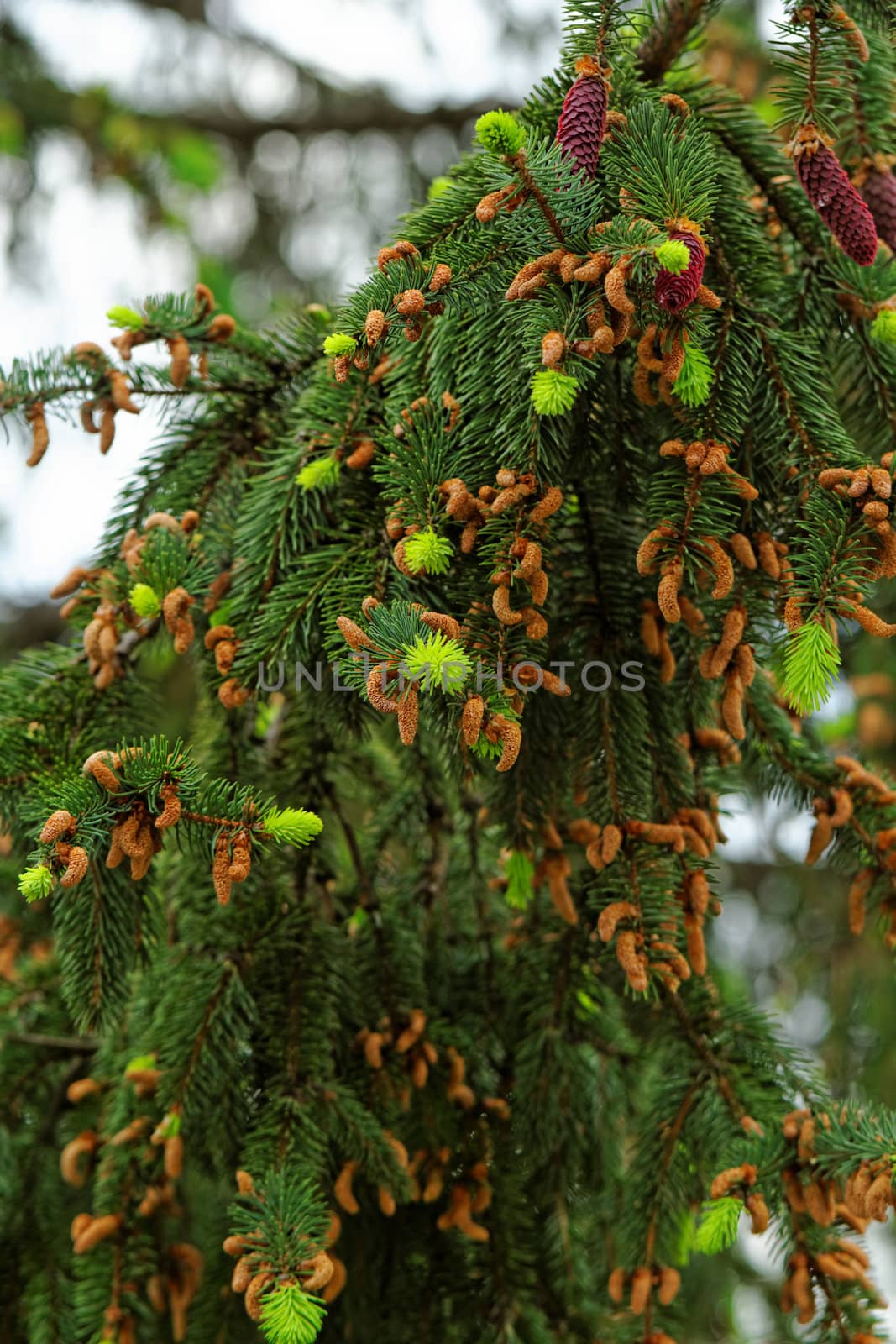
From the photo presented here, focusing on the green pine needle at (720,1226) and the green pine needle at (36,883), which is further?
the green pine needle at (720,1226)

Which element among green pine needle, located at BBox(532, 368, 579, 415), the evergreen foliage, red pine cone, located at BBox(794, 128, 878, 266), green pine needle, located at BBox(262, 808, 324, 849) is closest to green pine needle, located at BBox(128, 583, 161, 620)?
the evergreen foliage

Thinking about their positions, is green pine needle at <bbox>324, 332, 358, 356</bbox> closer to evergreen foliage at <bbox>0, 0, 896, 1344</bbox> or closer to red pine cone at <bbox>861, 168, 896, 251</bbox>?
evergreen foliage at <bbox>0, 0, 896, 1344</bbox>

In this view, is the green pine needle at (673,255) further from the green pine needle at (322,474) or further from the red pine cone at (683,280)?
the green pine needle at (322,474)

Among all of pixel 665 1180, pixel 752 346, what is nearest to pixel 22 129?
pixel 752 346

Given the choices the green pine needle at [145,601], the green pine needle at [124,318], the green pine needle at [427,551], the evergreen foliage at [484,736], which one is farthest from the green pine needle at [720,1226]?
the green pine needle at [124,318]

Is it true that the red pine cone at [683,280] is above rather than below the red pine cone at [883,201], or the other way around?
below

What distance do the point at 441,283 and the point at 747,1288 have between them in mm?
2207

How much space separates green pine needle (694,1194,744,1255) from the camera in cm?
103

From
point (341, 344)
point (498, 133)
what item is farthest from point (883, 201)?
point (341, 344)

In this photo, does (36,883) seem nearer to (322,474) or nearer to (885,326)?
(322,474)

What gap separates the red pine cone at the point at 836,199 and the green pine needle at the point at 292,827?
647 mm

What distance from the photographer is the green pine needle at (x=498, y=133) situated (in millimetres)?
807

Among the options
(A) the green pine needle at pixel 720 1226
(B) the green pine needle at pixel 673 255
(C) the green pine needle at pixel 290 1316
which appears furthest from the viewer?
(A) the green pine needle at pixel 720 1226

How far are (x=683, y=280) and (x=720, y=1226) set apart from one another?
2.63 feet
